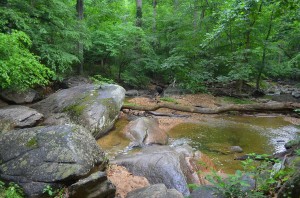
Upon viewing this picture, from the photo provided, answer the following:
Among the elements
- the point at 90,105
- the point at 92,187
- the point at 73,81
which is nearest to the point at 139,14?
the point at 73,81

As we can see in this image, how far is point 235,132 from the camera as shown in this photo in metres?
9.59

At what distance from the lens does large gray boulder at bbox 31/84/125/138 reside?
7.68 metres

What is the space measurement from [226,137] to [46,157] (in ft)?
20.8

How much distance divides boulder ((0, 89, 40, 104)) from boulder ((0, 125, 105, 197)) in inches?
171

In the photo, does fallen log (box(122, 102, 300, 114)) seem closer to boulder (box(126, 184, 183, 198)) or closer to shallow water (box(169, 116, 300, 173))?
shallow water (box(169, 116, 300, 173))

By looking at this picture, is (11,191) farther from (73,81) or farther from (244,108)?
(73,81)

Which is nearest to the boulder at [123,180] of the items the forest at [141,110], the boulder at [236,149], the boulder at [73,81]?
the forest at [141,110]

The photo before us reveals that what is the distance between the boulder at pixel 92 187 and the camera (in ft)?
13.3

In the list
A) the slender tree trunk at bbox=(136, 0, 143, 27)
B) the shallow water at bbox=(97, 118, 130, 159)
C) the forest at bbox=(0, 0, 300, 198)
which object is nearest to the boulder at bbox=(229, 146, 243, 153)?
the forest at bbox=(0, 0, 300, 198)

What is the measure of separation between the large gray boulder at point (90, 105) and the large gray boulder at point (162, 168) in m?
1.90

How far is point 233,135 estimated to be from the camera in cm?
922

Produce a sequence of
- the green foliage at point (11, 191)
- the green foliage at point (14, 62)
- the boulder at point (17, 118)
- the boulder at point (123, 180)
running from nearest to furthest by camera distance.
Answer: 1. the green foliage at point (11, 191)
2. the boulder at point (123, 180)
3. the green foliage at point (14, 62)
4. the boulder at point (17, 118)

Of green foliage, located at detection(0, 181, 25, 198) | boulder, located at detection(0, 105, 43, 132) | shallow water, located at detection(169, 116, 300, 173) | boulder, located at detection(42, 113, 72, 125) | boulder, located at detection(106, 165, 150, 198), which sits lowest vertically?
shallow water, located at detection(169, 116, 300, 173)

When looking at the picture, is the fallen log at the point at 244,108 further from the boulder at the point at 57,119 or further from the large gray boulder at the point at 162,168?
the large gray boulder at the point at 162,168
